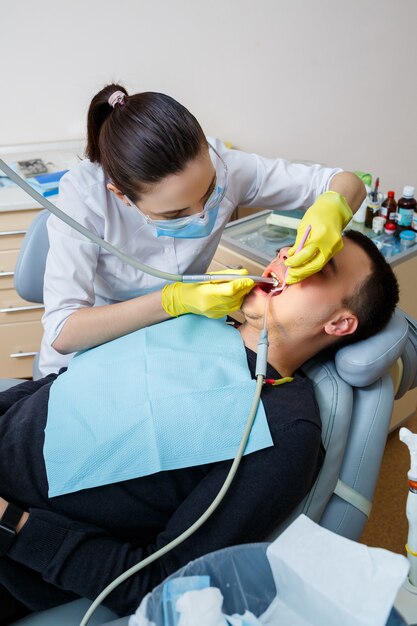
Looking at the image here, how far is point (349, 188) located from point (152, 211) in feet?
1.87

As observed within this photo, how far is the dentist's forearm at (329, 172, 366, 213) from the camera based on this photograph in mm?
1454

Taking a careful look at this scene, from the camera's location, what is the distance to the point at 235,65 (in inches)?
96.1

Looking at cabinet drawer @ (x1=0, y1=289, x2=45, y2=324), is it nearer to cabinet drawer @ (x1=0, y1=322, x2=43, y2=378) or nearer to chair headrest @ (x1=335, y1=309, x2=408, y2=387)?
cabinet drawer @ (x1=0, y1=322, x2=43, y2=378)

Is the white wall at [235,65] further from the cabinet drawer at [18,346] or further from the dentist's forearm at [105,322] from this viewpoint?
the dentist's forearm at [105,322]

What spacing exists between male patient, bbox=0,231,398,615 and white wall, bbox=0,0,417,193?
4.74ft

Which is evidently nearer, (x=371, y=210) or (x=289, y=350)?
(x=289, y=350)

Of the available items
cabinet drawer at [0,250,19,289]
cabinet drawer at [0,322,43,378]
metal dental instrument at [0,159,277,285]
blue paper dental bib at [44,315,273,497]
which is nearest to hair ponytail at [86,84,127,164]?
metal dental instrument at [0,159,277,285]

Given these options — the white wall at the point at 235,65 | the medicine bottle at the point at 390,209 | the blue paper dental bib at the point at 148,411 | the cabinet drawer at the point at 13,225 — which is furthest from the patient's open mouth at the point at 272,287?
the white wall at the point at 235,65

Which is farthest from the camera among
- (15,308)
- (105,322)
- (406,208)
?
(15,308)

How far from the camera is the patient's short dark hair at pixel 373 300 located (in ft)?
4.03

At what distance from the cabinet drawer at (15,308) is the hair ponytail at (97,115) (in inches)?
46.0

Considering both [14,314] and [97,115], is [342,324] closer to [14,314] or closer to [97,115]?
[97,115]

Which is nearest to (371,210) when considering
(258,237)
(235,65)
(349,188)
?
(258,237)

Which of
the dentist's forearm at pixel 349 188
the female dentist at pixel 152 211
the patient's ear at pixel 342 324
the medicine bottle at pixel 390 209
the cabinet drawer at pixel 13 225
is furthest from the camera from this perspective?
the cabinet drawer at pixel 13 225
